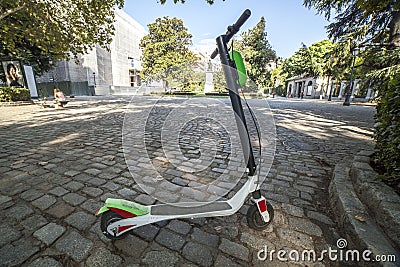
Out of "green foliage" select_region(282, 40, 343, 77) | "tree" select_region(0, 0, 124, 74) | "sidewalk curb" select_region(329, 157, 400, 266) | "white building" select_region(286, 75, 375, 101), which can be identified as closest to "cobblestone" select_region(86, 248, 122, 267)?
"sidewalk curb" select_region(329, 157, 400, 266)

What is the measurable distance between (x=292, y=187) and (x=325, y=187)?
442 mm

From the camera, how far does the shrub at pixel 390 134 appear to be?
1.76m

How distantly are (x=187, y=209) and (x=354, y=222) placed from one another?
4.69 feet

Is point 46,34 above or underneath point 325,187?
above

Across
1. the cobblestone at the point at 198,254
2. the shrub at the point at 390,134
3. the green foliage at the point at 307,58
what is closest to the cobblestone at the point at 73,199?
the cobblestone at the point at 198,254

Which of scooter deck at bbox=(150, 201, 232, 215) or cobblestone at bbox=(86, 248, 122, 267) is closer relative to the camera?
cobblestone at bbox=(86, 248, 122, 267)

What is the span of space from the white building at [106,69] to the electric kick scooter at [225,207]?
34759mm

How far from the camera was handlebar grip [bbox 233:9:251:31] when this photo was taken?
4.66ft

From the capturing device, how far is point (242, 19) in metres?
1.46

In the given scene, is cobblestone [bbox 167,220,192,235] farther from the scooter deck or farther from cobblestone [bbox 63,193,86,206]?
cobblestone [bbox 63,193,86,206]

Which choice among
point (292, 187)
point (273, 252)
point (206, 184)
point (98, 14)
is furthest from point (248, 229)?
point (98, 14)

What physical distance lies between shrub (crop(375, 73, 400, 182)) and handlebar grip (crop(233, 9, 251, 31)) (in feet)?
5.78

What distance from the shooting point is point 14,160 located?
3221mm

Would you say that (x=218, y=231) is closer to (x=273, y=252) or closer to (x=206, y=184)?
(x=273, y=252)
